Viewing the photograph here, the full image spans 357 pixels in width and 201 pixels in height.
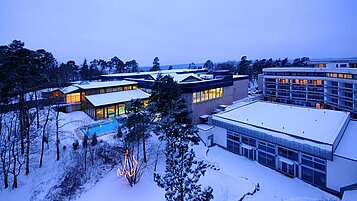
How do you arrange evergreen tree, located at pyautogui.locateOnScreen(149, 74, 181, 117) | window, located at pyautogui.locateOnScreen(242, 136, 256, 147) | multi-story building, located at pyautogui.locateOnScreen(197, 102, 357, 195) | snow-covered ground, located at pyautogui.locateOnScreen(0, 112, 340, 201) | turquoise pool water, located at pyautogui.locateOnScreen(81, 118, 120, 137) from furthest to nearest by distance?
turquoise pool water, located at pyautogui.locateOnScreen(81, 118, 120, 137), window, located at pyautogui.locateOnScreen(242, 136, 256, 147), evergreen tree, located at pyautogui.locateOnScreen(149, 74, 181, 117), snow-covered ground, located at pyautogui.locateOnScreen(0, 112, 340, 201), multi-story building, located at pyautogui.locateOnScreen(197, 102, 357, 195)

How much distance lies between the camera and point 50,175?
19484mm

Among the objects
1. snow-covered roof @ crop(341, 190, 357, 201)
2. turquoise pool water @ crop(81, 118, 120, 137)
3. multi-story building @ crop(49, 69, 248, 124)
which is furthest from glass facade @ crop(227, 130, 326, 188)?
turquoise pool water @ crop(81, 118, 120, 137)

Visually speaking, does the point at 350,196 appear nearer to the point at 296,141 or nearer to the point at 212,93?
the point at 296,141

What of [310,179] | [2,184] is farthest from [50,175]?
[310,179]

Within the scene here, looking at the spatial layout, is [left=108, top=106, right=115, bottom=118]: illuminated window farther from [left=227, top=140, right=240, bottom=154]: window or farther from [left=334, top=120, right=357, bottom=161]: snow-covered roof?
[left=334, top=120, right=357, bottom=161]: snow-covered roof

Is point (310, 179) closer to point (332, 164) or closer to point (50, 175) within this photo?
point (332, 164)

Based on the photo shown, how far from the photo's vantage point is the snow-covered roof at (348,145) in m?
15.3

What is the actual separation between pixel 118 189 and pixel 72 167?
5.58 meters

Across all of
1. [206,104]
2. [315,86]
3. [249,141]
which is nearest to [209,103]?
[206,104]

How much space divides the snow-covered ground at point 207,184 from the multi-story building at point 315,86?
1118 inches

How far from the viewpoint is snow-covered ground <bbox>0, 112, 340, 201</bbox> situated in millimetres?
15648

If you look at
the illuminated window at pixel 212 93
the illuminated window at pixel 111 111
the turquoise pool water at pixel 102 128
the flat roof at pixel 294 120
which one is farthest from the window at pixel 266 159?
the illuminated window at pixel 111 111

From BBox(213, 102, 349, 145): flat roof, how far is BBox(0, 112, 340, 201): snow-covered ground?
3793 millimetres

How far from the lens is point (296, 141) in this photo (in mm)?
17359
